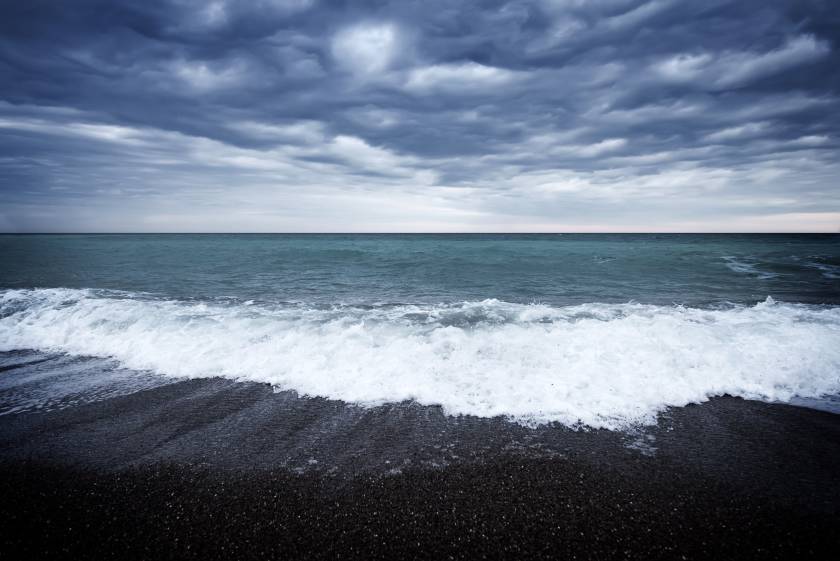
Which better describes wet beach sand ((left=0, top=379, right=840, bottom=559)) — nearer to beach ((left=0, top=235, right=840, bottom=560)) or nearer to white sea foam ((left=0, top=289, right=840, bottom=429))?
beach ((left=0, top=235, right=840, bottom=560))

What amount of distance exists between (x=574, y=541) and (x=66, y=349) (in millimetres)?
10737

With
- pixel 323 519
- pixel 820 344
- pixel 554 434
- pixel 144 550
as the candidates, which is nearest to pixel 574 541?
pixel 554 434

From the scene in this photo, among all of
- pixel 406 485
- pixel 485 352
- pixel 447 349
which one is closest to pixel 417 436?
pixel 406 485

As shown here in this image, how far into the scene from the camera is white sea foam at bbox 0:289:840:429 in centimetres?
575

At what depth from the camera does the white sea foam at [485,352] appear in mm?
5750

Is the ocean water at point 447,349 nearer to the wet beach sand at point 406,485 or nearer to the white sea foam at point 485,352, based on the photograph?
the white sea foam at point 485,352

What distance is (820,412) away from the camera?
17.6ft

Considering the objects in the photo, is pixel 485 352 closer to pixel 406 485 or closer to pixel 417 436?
pixel 417 436

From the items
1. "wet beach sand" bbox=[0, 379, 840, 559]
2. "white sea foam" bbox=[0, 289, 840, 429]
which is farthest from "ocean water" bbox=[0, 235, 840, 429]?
"wet beach sand" bbox=[0, 379, 840, 559]

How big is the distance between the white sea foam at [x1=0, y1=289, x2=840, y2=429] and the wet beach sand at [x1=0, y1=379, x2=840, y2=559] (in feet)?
1.91

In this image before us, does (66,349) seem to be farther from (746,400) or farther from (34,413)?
(746,400)

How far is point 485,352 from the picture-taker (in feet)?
23.6

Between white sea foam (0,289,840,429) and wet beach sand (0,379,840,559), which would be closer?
wet beach sand (0,379,840,559)

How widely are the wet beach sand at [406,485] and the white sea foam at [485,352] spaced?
1.91 ft
